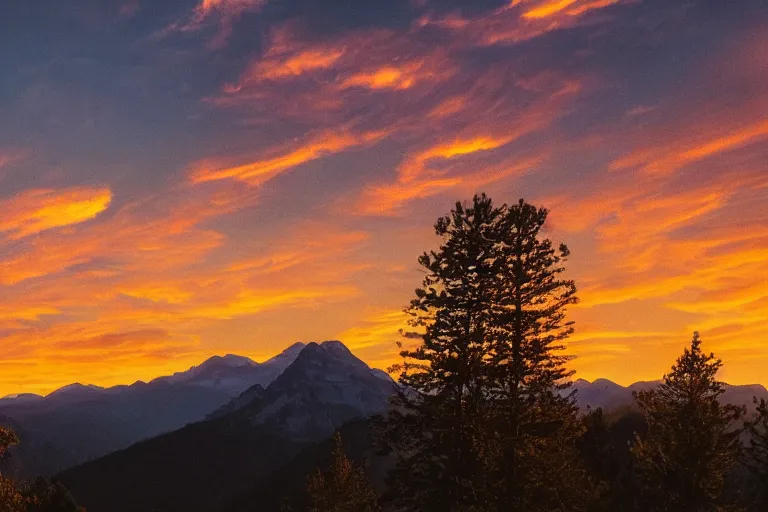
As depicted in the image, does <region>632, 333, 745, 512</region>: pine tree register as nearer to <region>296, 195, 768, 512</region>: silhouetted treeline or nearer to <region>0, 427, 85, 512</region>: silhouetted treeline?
<region>296, 195, 768, 512</region>: silhouetted treeline

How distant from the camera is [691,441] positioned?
34031 millimetres

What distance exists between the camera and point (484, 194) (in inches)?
1204

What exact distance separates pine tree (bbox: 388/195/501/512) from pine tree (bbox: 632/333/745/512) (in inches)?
429

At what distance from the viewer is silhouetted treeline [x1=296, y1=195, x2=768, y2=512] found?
94.9 feet

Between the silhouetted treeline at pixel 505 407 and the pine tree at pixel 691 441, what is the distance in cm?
5

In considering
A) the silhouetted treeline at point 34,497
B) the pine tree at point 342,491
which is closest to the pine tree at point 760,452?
the pine tree at point 342,491

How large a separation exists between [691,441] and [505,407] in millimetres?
10602

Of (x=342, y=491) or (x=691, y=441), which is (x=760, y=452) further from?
(x=342, y=491)

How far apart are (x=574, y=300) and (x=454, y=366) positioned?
8424 millimetres

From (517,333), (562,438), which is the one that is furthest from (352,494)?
(517,333)

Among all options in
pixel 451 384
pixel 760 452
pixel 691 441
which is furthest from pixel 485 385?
pixel 760 452

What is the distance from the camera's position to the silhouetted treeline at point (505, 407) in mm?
28938

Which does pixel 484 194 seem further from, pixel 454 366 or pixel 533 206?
pixel 454 366

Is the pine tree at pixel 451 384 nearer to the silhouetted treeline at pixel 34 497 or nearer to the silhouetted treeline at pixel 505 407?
the silhouetted treeline at pixel 505 407
